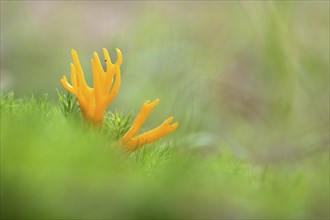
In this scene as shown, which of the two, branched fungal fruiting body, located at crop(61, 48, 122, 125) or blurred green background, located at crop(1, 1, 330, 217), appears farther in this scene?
blurred green background, located at crop(1, 1, 330, 217)

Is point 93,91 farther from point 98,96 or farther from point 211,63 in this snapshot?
point 211,63

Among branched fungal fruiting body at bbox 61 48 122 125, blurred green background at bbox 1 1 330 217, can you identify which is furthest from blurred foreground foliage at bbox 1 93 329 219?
blurred green background at bbox 1 1 330 217

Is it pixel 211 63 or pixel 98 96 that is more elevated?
pixel 211 63

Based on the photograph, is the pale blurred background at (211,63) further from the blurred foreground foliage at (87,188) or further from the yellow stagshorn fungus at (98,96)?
the blurred foreground foliage at (87,188)

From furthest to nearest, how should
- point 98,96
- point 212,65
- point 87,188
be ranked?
point 212,65 → point 98,96 → point 87,188

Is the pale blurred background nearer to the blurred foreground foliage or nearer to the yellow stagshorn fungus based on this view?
the yellow stagshorn fungus

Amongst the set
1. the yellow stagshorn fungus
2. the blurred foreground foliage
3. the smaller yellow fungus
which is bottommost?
the blurred foreground foliage

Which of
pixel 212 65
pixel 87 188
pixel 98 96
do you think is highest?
pixel 212 65

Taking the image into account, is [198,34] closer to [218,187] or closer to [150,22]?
[150,22]

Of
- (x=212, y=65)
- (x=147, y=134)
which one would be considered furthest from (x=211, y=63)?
(x=147, y=134)
